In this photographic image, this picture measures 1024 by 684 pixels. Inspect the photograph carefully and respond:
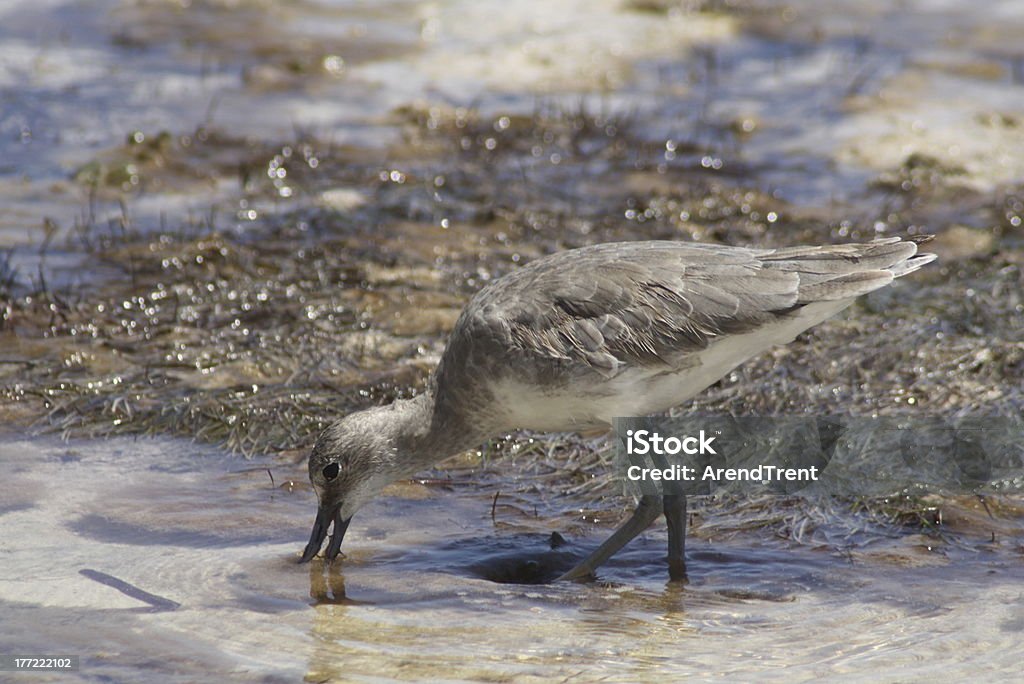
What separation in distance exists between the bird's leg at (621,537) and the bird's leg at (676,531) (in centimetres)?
10

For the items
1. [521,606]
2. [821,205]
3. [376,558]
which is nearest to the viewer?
[521,606]

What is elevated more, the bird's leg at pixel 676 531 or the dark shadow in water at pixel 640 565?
the bird's leg at pixel 676 531

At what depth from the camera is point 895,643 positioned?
Answer: 4730 millimetres

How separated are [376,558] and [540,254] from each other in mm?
3429

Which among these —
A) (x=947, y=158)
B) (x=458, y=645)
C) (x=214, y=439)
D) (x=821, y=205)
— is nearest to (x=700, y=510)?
(x=458, y=645)

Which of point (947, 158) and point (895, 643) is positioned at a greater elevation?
point (947, 158)

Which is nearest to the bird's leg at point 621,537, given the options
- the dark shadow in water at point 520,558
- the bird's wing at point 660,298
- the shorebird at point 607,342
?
the shorebird at point 607,342

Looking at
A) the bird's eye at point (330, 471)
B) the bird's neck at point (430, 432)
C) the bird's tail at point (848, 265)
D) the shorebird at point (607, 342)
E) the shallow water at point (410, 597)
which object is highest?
the bird's tail at point (848, 265)

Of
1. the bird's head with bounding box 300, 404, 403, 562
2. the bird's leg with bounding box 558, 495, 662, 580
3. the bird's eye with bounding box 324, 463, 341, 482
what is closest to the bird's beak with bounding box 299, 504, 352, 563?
the bird's head with bounding box 300, 404, 403, 562

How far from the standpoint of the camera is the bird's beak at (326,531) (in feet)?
17.5

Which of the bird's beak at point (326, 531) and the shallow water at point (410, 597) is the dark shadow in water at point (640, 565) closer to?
the shallow water at point (410, 597)

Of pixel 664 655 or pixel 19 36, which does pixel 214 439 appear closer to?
pixel 664 655

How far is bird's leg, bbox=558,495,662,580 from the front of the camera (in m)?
5.38

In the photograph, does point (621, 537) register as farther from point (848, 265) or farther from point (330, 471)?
point (848, 265)
